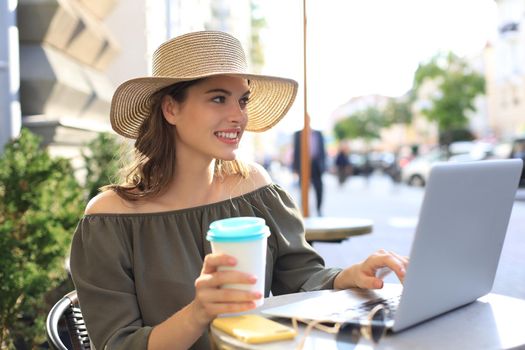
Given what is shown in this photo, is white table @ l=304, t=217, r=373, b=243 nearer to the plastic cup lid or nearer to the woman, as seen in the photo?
the woman

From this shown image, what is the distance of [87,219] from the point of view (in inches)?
72.9

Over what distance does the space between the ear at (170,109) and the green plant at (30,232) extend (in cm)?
165

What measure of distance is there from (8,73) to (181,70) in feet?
10.6

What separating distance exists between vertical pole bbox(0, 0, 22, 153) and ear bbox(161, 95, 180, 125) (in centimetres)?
288

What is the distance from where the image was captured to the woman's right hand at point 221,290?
1254 mm

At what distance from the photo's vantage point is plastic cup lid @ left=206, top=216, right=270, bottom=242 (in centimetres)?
123

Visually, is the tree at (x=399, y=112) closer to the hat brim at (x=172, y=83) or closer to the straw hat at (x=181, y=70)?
the hat brim at (x=172, y=83)

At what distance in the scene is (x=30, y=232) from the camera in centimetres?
372

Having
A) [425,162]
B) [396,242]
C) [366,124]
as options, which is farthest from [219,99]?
[366,124]

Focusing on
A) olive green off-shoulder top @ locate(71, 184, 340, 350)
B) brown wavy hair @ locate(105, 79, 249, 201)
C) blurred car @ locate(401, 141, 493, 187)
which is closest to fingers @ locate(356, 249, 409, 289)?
olive green off-shoulder top @ locate(71, 184, 340, 350)

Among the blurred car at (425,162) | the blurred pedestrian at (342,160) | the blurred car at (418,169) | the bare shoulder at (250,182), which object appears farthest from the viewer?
the blurred car at (418,169)

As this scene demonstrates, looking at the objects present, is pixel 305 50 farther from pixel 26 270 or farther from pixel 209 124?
pixel 209 124

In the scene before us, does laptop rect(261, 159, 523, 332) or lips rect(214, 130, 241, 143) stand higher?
lips rect(214, 130, 241, 143)

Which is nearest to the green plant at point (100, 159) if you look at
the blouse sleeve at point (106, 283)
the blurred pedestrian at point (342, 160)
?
the blouse sleeve at point (106, 283)
